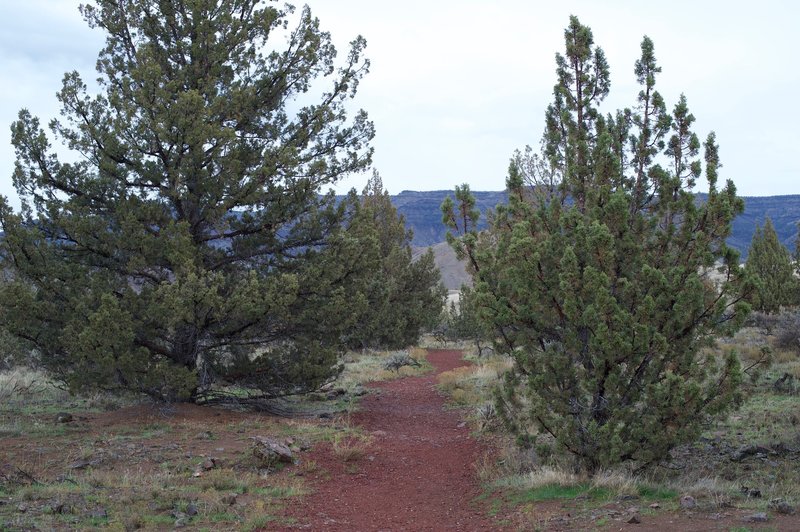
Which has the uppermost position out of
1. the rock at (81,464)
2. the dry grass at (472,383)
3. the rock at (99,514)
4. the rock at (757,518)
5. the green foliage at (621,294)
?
the green foliage at (621,294)

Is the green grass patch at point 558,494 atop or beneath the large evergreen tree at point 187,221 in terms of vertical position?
beneath

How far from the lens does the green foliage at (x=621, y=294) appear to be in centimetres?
724

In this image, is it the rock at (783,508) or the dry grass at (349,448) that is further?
the dry grass at (349,448)

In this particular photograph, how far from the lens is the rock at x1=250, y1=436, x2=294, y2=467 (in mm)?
9445

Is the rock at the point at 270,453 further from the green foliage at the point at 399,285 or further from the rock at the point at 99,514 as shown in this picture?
the green foliage at the point at 399,285

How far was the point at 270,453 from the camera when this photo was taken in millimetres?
9484

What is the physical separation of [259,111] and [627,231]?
917 cm

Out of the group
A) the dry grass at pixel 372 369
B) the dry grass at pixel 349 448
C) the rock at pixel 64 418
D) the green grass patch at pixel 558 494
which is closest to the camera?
the green grass patch at pixel 558 494

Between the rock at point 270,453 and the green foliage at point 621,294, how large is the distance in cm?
325

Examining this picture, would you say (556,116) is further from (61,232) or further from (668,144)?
(61,232)

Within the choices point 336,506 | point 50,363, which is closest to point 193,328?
point 50,363

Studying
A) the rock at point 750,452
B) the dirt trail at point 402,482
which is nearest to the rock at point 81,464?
the dirt trail at point 402,482

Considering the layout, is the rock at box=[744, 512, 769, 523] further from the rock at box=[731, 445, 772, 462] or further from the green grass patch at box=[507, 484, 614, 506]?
the rock at box=[731, 445, 772, 462]

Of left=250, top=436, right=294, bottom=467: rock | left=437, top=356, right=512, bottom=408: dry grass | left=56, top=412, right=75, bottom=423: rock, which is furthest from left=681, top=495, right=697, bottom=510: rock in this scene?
left=56, top=412, right=75, bottom=423: rock
